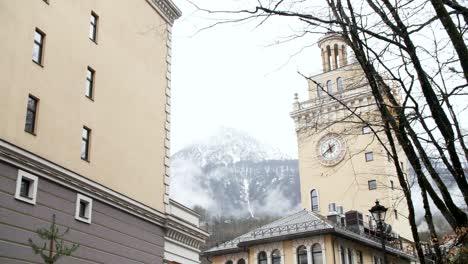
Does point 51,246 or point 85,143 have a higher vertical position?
point 85,143

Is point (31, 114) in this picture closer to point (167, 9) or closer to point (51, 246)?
point (51, 246)

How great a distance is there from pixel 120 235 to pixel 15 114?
234 inches

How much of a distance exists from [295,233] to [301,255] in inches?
62.1

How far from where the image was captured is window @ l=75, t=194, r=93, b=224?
17.8m

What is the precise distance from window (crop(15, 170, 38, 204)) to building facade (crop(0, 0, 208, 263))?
0.03 metres

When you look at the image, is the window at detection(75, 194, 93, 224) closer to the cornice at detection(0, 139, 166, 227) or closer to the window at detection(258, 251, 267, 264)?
the cornice at detection(0, 139, 166, 227)

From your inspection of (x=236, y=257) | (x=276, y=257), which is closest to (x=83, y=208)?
(x=276, y=257)

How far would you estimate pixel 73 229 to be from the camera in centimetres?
1748

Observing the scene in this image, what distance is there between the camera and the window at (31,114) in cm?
1662

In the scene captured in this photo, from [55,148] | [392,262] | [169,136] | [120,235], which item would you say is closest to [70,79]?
[55,148]

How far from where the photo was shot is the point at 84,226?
18.0 m

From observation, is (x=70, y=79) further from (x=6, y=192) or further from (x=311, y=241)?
(x=311, y=241)

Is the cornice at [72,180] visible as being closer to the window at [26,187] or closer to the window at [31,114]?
A: the window at [26,187]

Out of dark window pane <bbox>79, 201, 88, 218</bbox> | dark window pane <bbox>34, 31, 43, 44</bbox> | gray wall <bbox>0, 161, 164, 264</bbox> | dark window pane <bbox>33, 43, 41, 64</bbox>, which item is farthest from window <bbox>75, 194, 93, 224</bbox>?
dark window pane <bbox>34, 31, 43, 44</bbox>
